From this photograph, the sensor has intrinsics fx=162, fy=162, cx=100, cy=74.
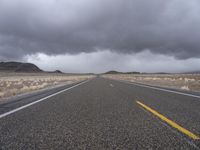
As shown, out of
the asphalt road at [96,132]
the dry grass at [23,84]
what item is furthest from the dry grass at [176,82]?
the dry grass at [23,84]

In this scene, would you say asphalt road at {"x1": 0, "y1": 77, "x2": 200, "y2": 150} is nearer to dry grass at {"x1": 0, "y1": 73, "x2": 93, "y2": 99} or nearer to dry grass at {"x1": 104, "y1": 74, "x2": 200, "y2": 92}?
dry grass at {"x1": 0, "y1": 73, "x2": 93, "y2": 99}

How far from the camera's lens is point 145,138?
309cm

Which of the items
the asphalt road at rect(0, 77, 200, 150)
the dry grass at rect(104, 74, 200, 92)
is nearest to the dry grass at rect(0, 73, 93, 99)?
the asphalt road at rect(0, 77, 200, 150)

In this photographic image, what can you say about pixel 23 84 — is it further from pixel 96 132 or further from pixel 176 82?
pixel 96 132

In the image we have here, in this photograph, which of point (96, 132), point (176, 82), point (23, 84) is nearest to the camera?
point (96, 132)

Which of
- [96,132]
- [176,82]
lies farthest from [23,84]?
[96,132]

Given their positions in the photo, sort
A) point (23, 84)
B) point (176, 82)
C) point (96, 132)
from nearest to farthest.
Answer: point (96, 132) → point (23, 84) → point (176, 82)

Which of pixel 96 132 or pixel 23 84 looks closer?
pixel 96 132

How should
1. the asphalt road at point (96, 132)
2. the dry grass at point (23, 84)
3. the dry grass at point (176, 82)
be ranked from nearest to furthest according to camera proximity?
the asphalt road at point (96, 132), the dry grass at point (23, 84), the dry grass at point (176, 82)

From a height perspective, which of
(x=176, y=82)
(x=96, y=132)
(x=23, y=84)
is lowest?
(x=23, y=84)

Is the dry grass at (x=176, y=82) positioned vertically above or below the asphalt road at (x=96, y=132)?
below

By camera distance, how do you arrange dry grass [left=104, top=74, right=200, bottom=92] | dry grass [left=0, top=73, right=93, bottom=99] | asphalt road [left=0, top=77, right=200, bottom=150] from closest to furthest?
asphalt road [left=0, top=77, right=200, bottom=150] → dry grass [left=0, top=73, right=93, bottom=99] → dry grass [left=104, top=74, right=200, bottom=92]

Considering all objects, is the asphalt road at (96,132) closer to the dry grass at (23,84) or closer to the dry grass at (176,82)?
the dry grass at (23,84)

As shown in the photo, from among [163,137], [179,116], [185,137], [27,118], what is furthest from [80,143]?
[179,116]
